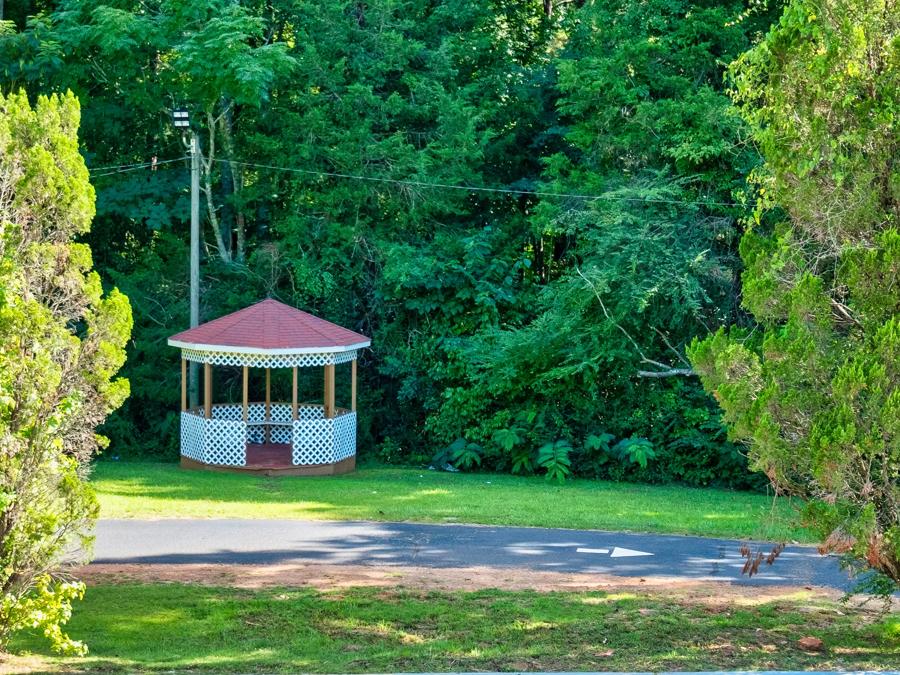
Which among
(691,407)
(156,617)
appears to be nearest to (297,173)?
(691,407)

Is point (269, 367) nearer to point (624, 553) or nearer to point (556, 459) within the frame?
point (556, 459)

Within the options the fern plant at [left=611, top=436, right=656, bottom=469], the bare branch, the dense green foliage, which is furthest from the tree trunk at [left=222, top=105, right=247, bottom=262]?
the fern plant at [left=611, top=436, right=656, bottom=469]

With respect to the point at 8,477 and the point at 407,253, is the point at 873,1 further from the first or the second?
the point at 407,253

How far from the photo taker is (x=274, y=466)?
1958 cm

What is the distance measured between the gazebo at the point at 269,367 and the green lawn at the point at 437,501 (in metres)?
0.53

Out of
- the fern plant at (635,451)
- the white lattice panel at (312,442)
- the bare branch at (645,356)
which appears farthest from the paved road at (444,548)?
the bare branch at (645,356)

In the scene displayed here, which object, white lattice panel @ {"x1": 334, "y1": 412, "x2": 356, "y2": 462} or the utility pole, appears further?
the utility pole

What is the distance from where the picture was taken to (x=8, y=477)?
27.0 feet

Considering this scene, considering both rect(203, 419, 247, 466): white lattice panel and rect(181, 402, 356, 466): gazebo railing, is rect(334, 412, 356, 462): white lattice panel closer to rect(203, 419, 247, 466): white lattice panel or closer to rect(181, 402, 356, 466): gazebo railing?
rect(181, 402, 356, 466): gazebo railing

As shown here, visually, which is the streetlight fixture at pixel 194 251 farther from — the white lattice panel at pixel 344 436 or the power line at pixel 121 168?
the white lattice panel at pixel 344 436

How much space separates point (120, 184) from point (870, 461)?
61.4 feet

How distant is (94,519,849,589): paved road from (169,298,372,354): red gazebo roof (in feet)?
17.8

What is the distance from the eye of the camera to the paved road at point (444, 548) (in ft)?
40.7

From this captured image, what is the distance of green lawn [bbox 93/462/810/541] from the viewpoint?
14.9 meters
